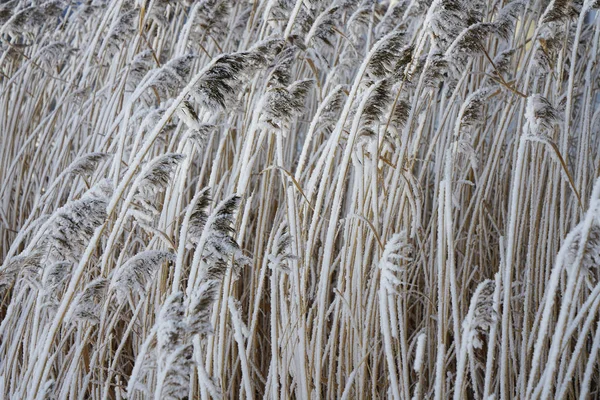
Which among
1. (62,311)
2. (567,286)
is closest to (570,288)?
(567,286)

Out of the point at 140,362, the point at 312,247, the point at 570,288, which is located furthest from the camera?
the point at 312,247

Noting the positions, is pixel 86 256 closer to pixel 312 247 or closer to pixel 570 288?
pixel 312 247

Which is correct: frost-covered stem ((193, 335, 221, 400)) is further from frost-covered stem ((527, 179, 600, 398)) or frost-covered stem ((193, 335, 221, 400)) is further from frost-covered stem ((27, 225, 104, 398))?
frost-covered stem ((527, 179, 600, 398))

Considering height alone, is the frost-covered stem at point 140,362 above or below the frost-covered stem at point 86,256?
below

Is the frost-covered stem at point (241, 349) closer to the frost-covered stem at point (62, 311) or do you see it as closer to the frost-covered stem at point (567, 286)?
the frost-covered stem at point (62, 311)

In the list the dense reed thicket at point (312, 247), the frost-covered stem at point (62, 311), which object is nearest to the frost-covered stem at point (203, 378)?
the dense reed thicket at point (312, 247)

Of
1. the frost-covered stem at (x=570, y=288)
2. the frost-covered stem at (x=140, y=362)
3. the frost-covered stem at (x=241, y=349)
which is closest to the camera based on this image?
the frost-covered stem at (x=570, y=288)

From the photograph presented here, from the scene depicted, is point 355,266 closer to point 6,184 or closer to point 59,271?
point 59,271

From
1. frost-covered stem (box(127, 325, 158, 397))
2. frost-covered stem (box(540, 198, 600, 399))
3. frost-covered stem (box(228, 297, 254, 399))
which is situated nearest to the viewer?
frost-covered stem (box(540, 198, 600, 399))

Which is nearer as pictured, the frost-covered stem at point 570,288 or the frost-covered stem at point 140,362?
the frost-covered stem at point 570,288

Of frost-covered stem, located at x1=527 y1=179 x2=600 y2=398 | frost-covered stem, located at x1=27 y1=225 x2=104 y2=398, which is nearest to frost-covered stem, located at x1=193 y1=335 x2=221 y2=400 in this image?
frost-covered stem, located at x1=27 y1=225 x2=104 y2=398

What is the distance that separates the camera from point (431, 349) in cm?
139

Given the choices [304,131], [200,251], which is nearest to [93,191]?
[200,251]

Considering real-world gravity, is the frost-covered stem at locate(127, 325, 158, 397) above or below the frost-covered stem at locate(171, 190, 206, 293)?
below
